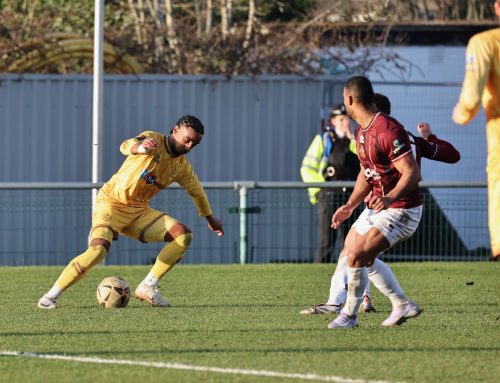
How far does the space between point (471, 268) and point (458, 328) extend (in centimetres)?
601

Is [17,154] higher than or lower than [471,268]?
higher

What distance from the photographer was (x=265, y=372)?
7602 millimetres

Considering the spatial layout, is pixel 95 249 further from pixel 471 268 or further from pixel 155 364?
pixel 471 268

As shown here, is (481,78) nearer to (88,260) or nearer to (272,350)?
(272,350)

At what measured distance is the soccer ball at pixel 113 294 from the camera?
11242 millimetres

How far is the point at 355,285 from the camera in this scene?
9.45 meters

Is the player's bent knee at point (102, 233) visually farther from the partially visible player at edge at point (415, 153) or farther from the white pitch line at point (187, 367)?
the white pitch line at point (187, 367)

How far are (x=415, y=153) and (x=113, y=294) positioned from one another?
9.45 ft

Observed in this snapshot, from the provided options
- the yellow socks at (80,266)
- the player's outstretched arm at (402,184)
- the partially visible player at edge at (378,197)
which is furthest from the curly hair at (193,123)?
the player's outstretched arm at (402,184)

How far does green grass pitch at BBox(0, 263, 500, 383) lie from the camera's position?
25.3 feet

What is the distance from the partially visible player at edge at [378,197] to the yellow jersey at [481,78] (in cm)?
124

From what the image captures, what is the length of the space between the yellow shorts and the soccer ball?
17.5 inches

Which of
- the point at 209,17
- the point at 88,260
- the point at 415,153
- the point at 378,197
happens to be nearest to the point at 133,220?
the point at 88,260

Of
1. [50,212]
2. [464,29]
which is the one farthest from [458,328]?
[464,29]
